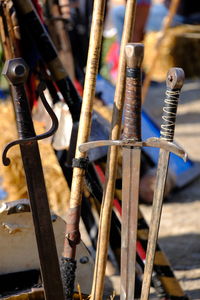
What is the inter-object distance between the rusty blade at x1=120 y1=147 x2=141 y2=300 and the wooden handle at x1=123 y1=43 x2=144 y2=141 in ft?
0.15

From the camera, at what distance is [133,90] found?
141 centimetres

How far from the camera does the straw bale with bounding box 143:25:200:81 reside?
23.2 ft

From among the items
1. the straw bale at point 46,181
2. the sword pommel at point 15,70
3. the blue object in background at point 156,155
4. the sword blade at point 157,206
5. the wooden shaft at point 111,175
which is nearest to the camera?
the sword pommel at point 15,70

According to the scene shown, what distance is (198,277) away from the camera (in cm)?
258

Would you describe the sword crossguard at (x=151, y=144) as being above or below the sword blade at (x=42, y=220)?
above

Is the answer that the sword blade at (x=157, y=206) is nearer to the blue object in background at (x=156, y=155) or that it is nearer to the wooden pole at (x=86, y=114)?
the wooden pole at (x=86, y=114)

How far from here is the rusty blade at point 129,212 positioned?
144 cm

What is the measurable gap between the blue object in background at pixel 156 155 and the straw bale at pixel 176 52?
3.27 m

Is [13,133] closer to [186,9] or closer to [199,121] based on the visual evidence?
[199,121]

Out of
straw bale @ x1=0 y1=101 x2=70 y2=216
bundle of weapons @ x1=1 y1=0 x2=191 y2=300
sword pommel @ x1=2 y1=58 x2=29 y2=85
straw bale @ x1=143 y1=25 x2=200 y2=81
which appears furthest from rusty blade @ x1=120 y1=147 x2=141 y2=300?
straw bale @ x1=143 y1=25 x2=200 y2=81

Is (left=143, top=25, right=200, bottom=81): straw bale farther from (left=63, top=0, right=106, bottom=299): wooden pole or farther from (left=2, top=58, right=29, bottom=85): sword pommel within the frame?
(left=2, top=58, right=29, bottom=85): sword pommel

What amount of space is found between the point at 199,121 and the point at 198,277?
2.73 m

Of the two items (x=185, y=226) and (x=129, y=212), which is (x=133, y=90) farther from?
(x=185, y=226)

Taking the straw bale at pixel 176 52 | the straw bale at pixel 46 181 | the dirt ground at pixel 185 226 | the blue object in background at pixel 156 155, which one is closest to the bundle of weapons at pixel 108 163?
the dirt ground at pixel 185 226
